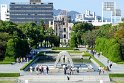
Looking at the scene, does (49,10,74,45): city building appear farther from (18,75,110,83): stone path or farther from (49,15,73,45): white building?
(18,75,110,83): stone path

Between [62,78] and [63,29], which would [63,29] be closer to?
[63,29]

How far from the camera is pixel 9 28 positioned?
88375 mm

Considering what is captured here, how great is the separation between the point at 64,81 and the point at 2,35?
3312 centimetres

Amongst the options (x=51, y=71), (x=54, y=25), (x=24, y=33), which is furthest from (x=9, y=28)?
(x=54, y=25)

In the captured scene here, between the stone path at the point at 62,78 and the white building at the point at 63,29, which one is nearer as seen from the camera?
the stone path at the point at 62,78

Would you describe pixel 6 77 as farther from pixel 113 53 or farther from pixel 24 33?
pixel 24 33

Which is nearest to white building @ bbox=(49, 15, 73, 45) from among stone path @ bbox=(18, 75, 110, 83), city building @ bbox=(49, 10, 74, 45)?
city building @ bbox=(49, 10, 74, 45)

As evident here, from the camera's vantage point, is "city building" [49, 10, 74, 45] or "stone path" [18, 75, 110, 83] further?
"city building" [49, 10, 74, 45]

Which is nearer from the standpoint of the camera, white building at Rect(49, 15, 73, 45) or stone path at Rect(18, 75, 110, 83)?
stone path at Rect(18, 75, 110, 83)

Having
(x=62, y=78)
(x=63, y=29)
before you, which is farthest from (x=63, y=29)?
(x=62, y=78)

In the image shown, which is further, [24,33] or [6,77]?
[24,33]

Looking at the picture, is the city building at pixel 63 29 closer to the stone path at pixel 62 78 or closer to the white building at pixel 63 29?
the white building at pixel 63 29

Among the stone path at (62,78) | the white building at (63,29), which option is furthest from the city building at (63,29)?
the stone path at (62,78)

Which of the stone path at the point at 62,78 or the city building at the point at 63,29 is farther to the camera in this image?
the city building at the point at 63,29
